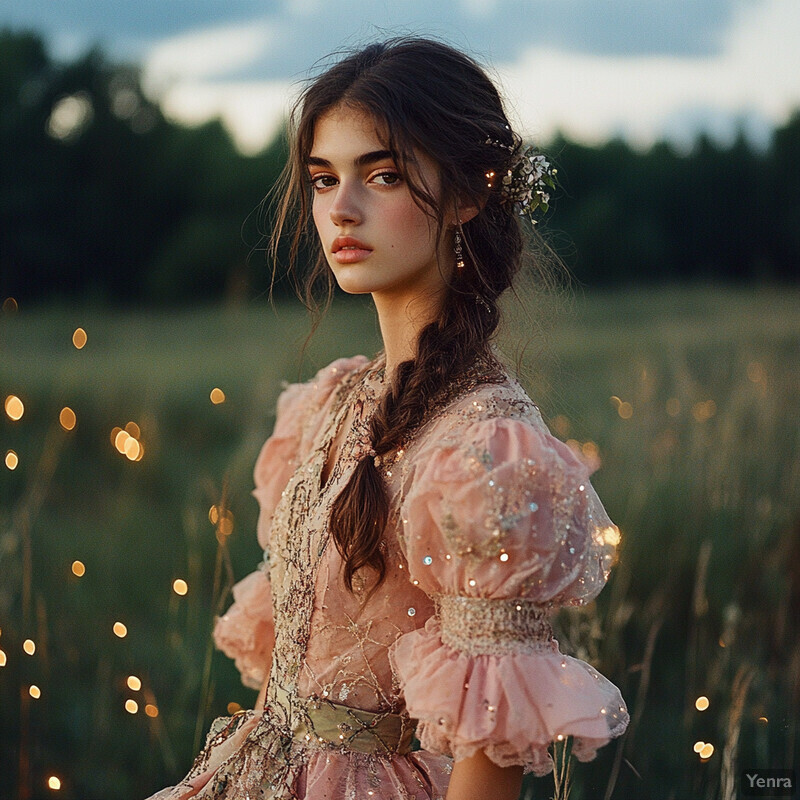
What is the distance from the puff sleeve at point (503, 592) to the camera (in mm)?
1391

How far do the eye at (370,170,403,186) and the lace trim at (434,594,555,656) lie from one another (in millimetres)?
714

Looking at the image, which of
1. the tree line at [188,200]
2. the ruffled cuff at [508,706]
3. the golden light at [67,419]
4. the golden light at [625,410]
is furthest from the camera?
the tree line at [188,200]

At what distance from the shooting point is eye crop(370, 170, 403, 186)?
1.68 m

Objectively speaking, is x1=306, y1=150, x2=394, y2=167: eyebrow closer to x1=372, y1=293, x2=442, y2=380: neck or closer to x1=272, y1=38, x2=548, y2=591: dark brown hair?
x1=272, y1=38, x2=548, y2=591: dark brown hair

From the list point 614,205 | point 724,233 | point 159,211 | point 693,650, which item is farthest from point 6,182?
point 693,650

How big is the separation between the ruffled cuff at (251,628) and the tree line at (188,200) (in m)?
10.4

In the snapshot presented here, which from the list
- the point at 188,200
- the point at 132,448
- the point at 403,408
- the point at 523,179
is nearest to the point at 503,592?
the point at 403,408

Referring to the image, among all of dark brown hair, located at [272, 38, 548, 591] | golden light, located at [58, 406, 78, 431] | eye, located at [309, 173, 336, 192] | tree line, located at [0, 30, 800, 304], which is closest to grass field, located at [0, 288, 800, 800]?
dark brown hair, located at [272, 38, 548, 591]

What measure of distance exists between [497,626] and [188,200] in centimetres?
1544

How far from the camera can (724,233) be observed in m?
13.5

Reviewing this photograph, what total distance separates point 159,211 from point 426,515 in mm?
15393

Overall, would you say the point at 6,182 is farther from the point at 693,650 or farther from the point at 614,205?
the point at 693,650

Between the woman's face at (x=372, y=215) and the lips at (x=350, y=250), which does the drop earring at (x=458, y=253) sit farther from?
the lips at (x=350, y=250)

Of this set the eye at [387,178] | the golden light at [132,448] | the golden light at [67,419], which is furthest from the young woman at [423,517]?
the golden light at [67,419]
